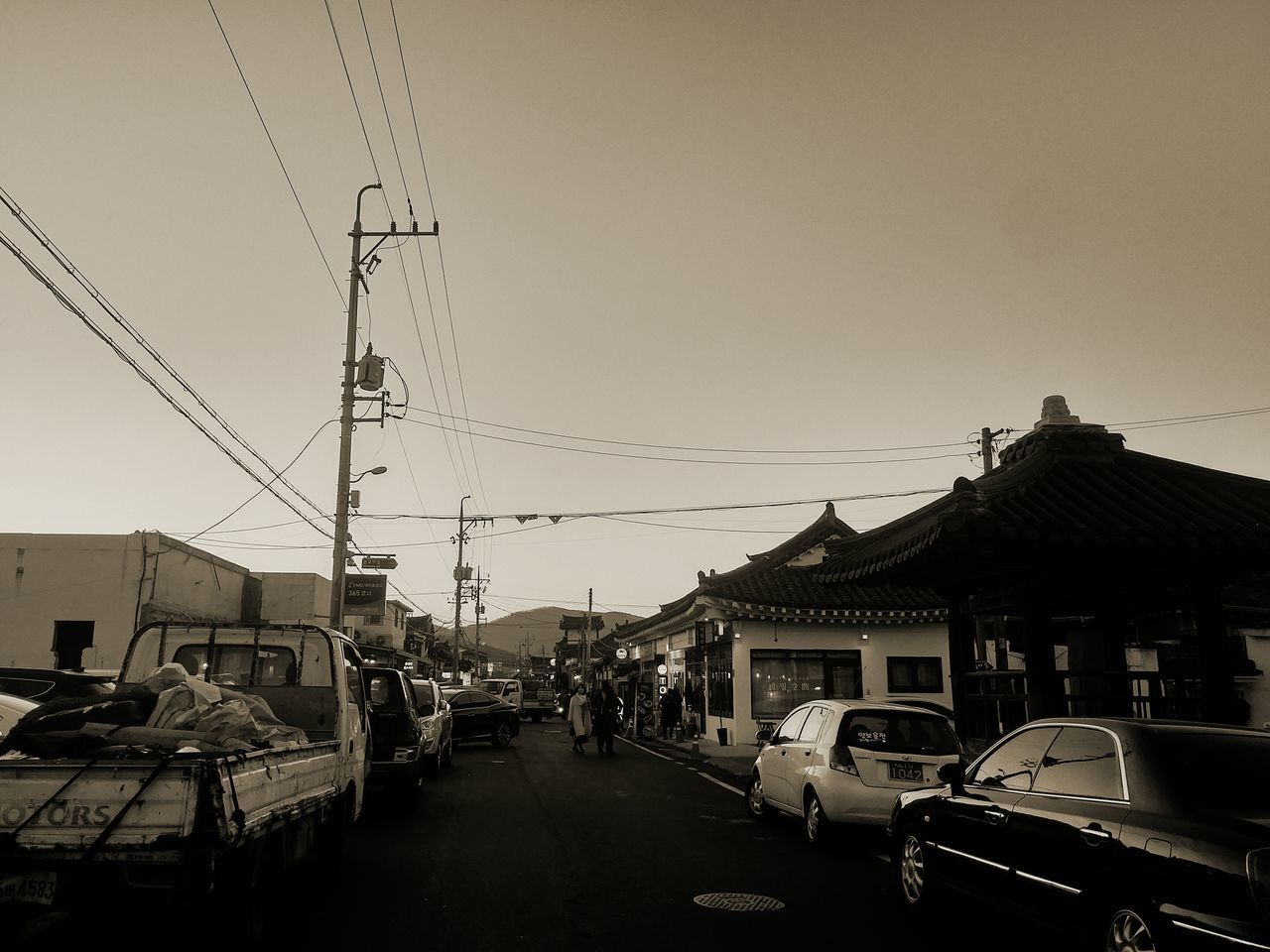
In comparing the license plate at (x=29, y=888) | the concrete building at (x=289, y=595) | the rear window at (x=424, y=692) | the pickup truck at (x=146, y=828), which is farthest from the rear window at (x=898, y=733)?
the concrete building at (x=289, y=595)

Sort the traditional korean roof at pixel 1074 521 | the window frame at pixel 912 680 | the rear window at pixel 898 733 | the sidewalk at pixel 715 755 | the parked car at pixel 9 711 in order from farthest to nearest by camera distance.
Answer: the window frame at pixel 912 680 → the sidewalk at pixel 715 755 → the rear window at pixel 898 733 → the parked car at pixel 9 711 → the traditional korean roof at pixel 1074 521

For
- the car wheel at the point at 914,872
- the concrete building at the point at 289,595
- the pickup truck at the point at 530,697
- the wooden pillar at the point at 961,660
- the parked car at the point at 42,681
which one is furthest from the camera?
the pickup truck at the point at 530,697

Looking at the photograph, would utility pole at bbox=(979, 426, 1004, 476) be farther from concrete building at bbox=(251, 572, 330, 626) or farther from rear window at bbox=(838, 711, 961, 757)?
concrete building at bbox=(251, 572, 330, 626)

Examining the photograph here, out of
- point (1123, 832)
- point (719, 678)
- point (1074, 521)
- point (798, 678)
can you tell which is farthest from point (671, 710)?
point (1123, 832)

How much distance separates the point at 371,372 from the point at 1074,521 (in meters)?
17.9

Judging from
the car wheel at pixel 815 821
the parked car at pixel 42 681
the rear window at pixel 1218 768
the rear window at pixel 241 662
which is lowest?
the car wheel at pixel 815 821

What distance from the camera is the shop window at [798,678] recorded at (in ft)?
90.6

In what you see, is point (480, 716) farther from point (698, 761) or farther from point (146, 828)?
point (146, 828)

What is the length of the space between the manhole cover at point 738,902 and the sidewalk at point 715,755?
958cm

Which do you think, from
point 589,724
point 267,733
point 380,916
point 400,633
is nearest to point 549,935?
point 380,916

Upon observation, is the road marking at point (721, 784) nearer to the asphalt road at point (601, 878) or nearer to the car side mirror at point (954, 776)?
the asphalt road at point (601, 878)

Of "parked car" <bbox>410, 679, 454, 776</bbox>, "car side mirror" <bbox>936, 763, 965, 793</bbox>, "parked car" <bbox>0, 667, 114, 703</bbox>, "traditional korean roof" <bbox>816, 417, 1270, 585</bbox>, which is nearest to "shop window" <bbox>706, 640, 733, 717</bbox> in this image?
"parked car" <bbox>410, 679, 454, 776</bbox>

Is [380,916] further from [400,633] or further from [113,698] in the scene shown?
[400,633]

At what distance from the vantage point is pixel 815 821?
10.1 m
